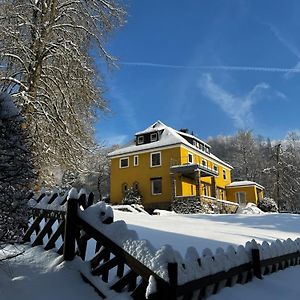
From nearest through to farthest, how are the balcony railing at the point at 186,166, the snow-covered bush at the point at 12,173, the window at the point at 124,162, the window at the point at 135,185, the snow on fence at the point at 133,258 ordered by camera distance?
the snow-covered bush at the point at 12,173, the snow on fence at the point at 133,258, the balcony railing at the point at 186,166, the window at the point at 135,185, the window at the point at 124,162

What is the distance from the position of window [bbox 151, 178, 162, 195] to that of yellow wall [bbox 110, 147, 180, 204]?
1.18 ft

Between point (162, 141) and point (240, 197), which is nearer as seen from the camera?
point (162, 141)

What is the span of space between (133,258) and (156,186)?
34.4m

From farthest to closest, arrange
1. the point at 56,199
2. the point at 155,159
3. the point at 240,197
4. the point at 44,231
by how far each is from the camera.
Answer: the point at 240,197, the point at 155,159, the point at 56,199, the point at 44,231

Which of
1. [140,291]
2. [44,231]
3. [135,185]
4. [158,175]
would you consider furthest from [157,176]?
[140,291]

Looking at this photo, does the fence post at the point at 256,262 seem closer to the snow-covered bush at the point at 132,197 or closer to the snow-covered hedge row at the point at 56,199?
the snow-covered hedge row at the point at 56,199

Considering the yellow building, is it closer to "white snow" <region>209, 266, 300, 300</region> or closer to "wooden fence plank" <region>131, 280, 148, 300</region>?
"white snow" <region>209, 266, 300, 300</region>

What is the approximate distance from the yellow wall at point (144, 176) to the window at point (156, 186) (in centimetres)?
36

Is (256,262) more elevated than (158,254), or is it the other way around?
(158,254)

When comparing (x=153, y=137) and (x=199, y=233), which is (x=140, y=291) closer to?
(x=199, y=233)

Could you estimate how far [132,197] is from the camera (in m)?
37.2

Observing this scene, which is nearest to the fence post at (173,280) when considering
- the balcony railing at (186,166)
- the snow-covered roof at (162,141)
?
the balcony railing at (186,166)

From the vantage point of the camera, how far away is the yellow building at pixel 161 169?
36562 mm

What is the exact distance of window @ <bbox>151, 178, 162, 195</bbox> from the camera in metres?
37.9
